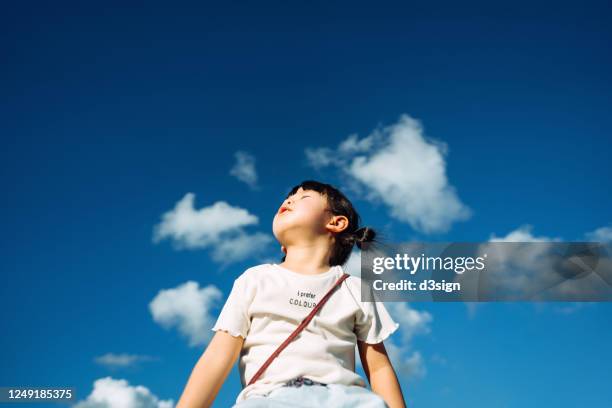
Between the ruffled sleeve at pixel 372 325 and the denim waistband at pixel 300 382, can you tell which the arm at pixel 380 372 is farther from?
the denim waistband at pixel 300 382

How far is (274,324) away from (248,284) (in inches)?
11.1

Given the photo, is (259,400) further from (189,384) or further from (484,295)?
(484,295)

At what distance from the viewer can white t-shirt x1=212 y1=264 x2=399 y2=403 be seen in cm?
317

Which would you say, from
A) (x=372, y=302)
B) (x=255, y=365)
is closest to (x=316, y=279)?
(x=372, y=302)

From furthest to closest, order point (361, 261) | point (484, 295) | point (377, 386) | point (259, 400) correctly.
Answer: point (484, 295) < point (361, 261) < point (377, 386) < point (259, 400)

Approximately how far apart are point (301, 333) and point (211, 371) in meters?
0.47

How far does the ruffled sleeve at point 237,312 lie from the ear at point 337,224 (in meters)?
0.66

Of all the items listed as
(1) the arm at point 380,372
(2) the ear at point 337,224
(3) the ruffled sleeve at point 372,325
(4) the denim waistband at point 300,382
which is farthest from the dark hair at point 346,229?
(4) the denim waistband at point 300,382

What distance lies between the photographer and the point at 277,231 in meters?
3.87

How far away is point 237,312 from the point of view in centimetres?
342

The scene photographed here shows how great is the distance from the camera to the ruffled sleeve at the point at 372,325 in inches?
139

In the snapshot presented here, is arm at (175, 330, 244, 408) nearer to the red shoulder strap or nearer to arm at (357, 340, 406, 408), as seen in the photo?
the red shoulder strap

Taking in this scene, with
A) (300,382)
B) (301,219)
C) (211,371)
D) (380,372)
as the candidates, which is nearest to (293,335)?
(300,382)

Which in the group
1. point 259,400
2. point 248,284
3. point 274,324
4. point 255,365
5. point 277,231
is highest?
point 277,231
